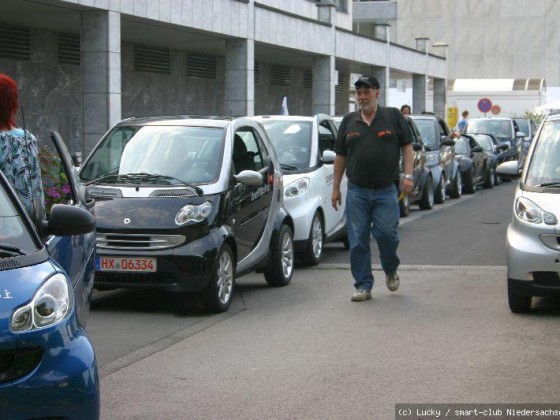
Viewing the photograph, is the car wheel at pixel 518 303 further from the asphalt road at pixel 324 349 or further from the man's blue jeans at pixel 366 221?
the man's blue jeans at pixel 366 221

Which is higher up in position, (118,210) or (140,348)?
(118,210)

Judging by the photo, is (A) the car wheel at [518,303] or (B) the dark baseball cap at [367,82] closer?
(A) the car wheel at [518,303]

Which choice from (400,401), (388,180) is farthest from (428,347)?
(388,180)

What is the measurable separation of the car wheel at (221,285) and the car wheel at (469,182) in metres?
18.0

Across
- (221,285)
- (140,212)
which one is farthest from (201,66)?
(221,285)

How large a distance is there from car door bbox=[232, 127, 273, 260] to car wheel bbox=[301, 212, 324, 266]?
1.69 metres

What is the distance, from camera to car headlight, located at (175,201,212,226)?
9562 mm

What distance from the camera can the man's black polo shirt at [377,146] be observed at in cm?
999

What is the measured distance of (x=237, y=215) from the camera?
1020cm

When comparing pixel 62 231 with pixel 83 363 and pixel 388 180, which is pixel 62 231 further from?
pixel 388 180

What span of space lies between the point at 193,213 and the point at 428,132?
13687 millimetres

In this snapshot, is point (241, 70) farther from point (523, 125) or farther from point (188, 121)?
point (188, 121)

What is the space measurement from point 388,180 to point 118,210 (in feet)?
7.96

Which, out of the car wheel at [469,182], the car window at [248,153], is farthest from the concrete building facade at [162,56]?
the car window at [248,153]
